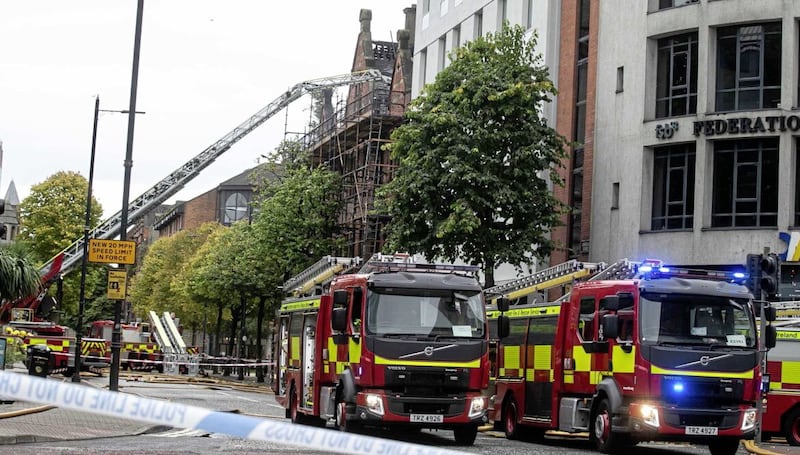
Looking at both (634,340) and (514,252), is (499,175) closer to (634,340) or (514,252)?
(514,252)

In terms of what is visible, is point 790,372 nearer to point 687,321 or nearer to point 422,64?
point 687,321

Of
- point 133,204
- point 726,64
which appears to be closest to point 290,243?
point 133,204

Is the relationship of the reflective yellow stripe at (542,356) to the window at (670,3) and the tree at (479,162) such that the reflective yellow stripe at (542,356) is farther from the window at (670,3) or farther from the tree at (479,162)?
the window at (670,3)

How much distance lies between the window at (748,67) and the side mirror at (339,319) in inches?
749

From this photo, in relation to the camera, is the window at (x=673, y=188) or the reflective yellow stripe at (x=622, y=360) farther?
the window at (x=673, y=188)

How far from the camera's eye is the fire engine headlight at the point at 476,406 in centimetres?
1938

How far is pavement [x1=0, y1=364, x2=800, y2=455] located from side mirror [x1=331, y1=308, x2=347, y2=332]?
11.1 feet

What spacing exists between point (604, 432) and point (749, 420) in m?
2.11

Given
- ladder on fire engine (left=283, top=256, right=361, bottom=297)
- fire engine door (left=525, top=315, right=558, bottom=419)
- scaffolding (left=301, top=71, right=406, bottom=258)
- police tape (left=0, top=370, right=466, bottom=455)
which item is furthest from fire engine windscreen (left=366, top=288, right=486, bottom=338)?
scaffolding (left=301, top=71, right=406, bottom=258)

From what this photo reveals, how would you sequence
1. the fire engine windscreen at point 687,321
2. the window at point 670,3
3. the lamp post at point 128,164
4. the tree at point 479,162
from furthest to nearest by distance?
the window at point 670,3 → the tree at point 479,162 → the lamp post at point 128,164 → the fire engine windscreen at point 687,321

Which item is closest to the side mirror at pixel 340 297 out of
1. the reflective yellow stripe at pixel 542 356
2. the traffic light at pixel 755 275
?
the reflective yellow stripe at pixel 542 356

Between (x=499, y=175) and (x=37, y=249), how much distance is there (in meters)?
45.2

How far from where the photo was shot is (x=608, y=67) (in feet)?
130

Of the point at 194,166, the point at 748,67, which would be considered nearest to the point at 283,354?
the point at 748,67
